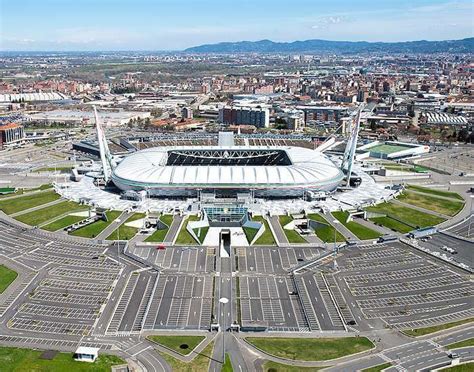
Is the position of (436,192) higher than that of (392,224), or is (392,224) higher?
(392,224)

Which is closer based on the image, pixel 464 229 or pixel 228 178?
pixel 464 229

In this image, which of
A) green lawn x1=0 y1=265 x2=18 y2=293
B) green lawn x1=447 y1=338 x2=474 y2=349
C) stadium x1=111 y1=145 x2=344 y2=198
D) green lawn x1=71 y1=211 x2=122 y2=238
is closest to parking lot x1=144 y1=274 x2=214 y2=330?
green lawn x1=0 y1=265 x2=18 y2=293

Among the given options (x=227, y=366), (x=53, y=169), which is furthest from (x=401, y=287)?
(x=53, y=169)

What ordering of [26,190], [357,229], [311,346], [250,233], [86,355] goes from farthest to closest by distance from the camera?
1. [26,190]
2. [357,229]
3. [250,233]
4. [311,346]
5. [86,355]

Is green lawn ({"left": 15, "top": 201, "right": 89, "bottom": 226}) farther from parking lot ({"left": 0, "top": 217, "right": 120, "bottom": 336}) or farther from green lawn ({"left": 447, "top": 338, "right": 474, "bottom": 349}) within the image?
green lawn ({"left": 447, "top": 338, "right": 474, "bottom": 349})

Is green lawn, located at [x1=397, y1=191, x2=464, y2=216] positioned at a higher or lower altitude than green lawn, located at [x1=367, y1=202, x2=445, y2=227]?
lower

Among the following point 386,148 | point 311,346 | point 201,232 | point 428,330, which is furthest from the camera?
point 386,148

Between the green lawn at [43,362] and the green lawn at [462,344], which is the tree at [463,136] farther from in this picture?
the green lawn at [43,362]

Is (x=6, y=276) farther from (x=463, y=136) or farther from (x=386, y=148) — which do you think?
(x=463, y=136)
